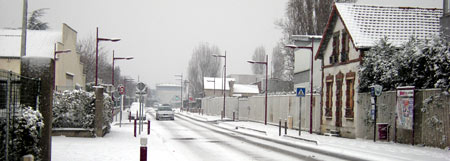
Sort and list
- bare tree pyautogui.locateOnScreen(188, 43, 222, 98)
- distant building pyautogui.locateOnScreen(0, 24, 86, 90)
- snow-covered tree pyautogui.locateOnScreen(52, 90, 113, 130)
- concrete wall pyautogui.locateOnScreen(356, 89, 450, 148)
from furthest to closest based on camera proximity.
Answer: bare tree pyautogui.locateOnScreen(188, 43, 222, 98) < distant building pyautogui.locateOnScreen(0, 24, 86, 90) < snow-covered tree pyautogui.locateOnScreen(52, 90, 113, 130) < concrete wall pyautogui.locateOnScreen(356, 89, 450, 148)

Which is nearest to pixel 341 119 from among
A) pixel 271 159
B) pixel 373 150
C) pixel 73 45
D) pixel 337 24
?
pixel 337 24

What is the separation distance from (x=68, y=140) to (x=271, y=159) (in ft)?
28.7

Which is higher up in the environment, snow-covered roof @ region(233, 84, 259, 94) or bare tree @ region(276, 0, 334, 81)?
bare tree @ region(276, 0, 334, 81)

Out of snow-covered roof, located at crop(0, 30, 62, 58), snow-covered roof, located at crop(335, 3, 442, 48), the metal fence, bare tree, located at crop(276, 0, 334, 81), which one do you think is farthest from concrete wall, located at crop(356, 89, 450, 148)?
snow-covered roof, located at crop(0, 30, 62, 58)

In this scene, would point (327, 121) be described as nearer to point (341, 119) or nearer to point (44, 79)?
point (341, 119)

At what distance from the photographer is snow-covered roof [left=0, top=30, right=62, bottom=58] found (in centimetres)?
5421

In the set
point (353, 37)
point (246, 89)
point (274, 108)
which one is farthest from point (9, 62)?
point (246, 89)

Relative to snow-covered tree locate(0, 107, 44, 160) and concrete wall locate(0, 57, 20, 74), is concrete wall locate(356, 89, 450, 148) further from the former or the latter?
concrete wall locate(0, 57, 20, 74)

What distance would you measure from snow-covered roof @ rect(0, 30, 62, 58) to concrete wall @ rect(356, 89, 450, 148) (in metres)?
41.6

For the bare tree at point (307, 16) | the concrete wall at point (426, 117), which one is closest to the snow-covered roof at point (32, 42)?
the bare tree at point (307, 16)

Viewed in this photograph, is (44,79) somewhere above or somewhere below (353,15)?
below

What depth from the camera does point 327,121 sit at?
3097cm

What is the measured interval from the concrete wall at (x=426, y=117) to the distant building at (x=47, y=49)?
38.3 metres

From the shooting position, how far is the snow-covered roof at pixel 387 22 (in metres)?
27.0
